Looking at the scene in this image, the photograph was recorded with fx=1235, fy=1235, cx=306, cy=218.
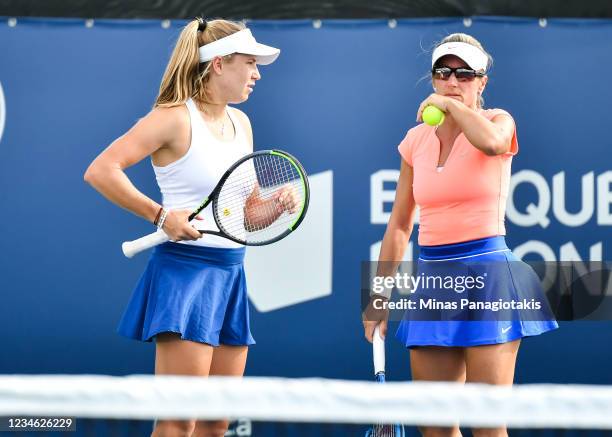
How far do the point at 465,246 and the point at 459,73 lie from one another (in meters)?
0.53

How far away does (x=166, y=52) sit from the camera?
4.75m

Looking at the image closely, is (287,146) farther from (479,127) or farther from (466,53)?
(479,127)

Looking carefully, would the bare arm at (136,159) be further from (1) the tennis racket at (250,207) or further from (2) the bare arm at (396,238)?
(2) the bare arm at (396,238)

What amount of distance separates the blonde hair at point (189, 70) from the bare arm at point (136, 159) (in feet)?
0.36

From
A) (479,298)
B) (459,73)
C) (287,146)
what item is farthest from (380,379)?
(287,146)

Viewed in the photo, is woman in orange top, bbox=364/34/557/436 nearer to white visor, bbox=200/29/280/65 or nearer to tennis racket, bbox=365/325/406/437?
tennis racket, bbox=365/325/406/437

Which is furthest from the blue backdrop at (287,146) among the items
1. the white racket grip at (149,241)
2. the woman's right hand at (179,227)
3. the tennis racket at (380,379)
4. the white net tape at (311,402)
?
the white net tape at (311,402)

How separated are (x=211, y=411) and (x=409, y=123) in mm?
2281

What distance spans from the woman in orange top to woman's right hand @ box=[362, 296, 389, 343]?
5.6 inches

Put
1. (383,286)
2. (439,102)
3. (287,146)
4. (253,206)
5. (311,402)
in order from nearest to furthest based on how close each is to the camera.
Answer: (311,402)
(439,102)
(253,206)
(383,286)
(287,146)

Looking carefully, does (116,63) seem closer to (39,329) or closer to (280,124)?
(280,124)

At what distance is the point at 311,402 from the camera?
8.69 feet

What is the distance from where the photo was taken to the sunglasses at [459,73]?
3711mm

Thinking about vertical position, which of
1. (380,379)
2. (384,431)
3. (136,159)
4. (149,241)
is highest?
(136,159)
